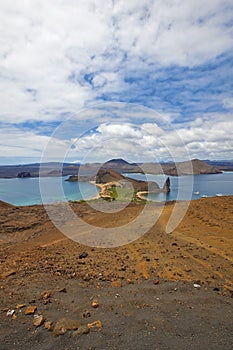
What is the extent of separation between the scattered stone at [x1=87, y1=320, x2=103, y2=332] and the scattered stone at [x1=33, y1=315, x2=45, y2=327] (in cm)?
78

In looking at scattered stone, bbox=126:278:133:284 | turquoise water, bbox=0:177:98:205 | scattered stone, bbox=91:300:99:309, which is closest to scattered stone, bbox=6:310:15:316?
scattered stone, bbox=91:300:99:309

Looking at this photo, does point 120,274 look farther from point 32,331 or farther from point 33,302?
point 32,331

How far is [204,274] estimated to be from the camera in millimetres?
5844

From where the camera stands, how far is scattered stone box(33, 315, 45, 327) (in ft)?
12.4

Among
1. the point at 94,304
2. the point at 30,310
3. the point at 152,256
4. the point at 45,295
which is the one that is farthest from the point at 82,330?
the point at 152,256

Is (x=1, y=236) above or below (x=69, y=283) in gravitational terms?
below

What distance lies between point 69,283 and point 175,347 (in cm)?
275

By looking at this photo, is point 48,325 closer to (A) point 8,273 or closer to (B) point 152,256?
(A) point 8,273

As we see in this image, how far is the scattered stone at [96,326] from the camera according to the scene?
3688 millimetres

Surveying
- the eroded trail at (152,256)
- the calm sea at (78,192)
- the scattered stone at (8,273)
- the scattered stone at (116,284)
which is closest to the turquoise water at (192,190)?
the calm sea at (78,192)

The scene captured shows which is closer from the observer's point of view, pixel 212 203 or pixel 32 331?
pixel 32 331

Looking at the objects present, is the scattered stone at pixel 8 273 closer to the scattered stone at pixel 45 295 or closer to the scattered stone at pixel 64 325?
the scattered stone at pixel 45 295

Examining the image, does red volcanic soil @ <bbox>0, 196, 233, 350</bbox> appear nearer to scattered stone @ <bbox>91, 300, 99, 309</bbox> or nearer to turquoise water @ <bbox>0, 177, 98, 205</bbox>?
scattered stone @ <bbox>91, 300, 99, 309</bbox>

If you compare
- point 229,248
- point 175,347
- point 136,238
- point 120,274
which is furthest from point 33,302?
point 229,248
